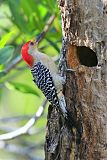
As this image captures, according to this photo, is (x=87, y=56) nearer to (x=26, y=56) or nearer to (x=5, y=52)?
(x=5, y=52)

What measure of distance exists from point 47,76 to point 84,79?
66cm

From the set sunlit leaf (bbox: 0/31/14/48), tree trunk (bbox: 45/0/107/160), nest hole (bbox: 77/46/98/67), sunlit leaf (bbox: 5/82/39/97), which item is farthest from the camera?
sunlit leaf (bbox: 5/82/39/97)

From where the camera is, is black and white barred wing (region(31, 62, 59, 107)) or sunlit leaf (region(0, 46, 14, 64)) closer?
sunlit leaf (region(0, 46, 14, 64))

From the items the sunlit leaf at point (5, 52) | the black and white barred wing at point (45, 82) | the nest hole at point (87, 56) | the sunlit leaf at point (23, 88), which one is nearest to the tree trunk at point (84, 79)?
the nest hole at point (87, 56)

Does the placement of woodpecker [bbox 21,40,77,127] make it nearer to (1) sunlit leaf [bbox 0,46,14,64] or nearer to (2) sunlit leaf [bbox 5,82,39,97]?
(2) sunlit leaf [bbox 5,82,39,97]

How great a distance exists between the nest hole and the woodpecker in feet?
0.67

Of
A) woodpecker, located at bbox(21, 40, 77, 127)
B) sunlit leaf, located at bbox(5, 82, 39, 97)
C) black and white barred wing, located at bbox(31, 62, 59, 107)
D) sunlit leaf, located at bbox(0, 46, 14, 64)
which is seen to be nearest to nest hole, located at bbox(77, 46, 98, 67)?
woodpecker, located at bbox(21, 40, 77, 127)

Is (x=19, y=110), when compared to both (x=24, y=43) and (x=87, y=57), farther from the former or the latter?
(x=87, y=57)

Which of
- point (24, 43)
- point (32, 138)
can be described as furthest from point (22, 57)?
point (32, 138)

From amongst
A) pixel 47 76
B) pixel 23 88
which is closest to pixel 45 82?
pixel 47 76

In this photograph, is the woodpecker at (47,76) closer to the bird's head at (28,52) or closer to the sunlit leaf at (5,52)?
the bird's head at (28,52)

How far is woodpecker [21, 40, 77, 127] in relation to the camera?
11.5ft

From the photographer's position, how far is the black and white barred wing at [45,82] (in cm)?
366

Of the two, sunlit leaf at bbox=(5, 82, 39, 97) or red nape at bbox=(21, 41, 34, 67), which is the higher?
Answer: red nape at bbox=(21, 41, 34, 67)
